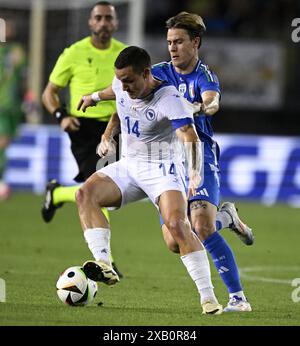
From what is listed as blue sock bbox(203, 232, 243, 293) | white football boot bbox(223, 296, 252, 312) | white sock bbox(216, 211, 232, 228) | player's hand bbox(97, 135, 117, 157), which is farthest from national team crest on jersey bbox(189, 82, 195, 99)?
white football boot bbox(223, 296, 252, 312)

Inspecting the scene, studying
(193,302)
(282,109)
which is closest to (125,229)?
(193,302)

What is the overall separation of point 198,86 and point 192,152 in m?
0.88

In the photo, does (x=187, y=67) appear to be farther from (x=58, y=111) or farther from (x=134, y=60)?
(x=58, y=111)

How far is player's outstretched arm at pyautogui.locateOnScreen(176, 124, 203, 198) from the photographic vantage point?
7090 millimetres

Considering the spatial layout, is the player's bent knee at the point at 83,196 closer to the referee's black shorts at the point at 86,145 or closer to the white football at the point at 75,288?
the white football at the point at 75,288

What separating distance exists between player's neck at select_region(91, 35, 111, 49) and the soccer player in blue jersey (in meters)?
2.29

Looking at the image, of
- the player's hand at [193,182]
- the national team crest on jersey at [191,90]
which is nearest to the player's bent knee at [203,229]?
the player's hand at [193,182]

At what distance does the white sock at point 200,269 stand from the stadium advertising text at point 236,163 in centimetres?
1036

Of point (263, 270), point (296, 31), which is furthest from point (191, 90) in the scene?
point (296, 31)

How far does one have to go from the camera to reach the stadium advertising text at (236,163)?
57.6 ft

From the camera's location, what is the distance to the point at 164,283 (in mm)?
9250

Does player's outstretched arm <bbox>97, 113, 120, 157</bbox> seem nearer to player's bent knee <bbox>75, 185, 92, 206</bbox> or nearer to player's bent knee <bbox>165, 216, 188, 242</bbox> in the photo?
player's bent knee <bbox>75, 185, 92, 206</bbox>

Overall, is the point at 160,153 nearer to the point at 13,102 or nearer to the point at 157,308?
the point at 157,308
